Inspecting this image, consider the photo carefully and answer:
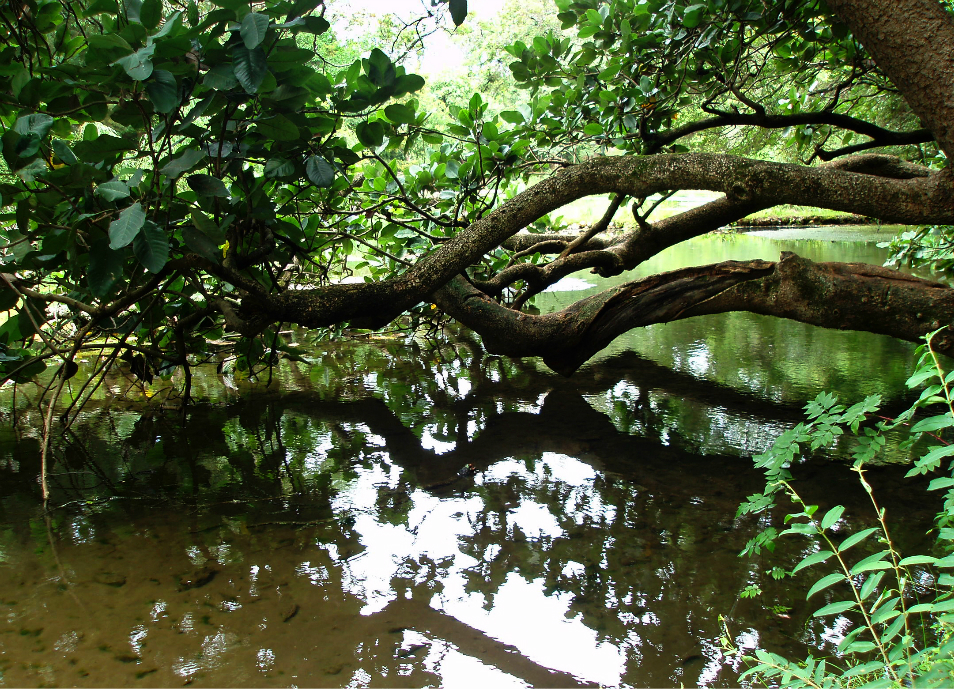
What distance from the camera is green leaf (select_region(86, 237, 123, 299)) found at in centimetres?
213

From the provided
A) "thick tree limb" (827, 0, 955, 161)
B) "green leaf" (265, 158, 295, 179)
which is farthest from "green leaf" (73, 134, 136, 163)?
"thick tree limb" (827, 0, 955, 161)

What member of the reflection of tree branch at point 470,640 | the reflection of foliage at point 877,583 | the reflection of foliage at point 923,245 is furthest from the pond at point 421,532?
the reflection of foliage at point 923,245

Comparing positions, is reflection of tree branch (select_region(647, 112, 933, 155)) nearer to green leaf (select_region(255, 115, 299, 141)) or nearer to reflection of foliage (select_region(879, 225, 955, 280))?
green leaf (select_region(255, 115, 299, 141))

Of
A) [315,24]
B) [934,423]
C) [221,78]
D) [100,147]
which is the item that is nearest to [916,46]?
[934,423]

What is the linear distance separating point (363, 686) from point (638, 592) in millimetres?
793

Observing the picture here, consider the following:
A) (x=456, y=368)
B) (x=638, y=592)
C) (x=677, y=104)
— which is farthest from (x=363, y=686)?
(x=677, y=104)

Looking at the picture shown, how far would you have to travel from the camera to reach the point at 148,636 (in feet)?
5.45

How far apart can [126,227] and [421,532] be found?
134cm

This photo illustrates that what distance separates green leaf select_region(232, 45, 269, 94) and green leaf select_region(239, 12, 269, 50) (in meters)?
0.08

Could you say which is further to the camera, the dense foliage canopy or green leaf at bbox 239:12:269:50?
the dense foliage canopy

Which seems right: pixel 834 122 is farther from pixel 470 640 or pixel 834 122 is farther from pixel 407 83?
pixel 470 640

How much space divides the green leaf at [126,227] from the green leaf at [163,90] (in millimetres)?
311

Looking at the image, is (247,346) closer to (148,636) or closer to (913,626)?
(148,636)

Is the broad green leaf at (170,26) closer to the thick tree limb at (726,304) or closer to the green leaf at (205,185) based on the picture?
the green leaf at (205,185)
